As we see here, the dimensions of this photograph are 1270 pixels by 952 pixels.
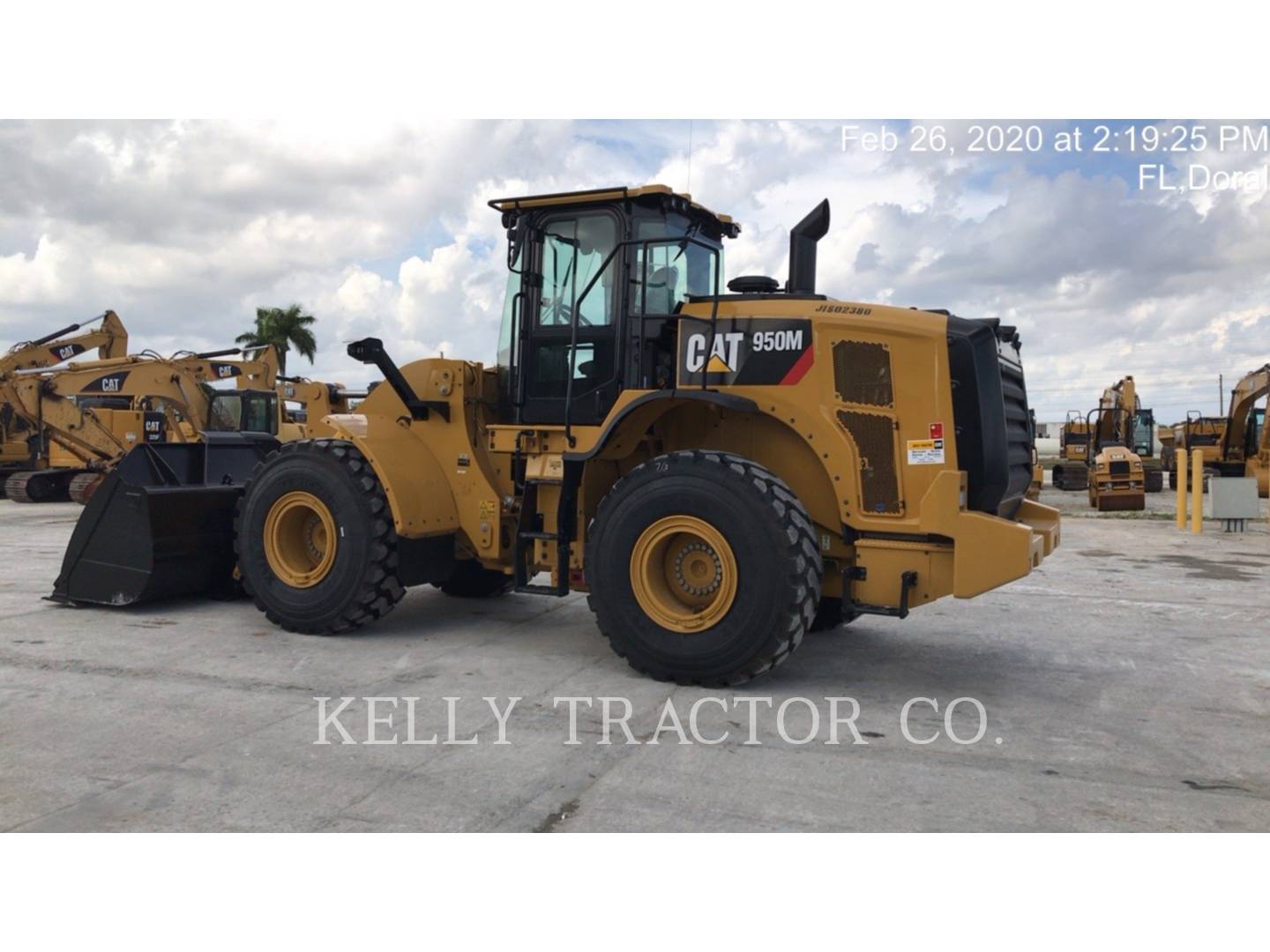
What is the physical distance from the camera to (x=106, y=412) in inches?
829

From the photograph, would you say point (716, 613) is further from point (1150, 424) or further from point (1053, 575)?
point (1150, 424)

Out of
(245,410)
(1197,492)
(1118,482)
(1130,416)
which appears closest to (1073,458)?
(1130,416)

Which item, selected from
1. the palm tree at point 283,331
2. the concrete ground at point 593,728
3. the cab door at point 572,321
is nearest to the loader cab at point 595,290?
the cab door at point 572,321

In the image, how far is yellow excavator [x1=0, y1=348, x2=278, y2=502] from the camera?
2084 cm

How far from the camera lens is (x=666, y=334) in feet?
21.7

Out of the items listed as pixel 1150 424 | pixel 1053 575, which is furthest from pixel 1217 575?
pixel 1150 424

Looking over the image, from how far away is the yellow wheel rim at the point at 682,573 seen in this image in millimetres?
5699

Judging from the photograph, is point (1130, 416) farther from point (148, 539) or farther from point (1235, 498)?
point (148, 539)

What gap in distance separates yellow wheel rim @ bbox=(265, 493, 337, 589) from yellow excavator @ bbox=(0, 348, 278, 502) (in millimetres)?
14208

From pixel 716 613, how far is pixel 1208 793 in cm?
246

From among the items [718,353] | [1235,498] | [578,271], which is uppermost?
[578,271]

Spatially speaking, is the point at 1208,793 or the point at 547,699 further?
the point at 547,699

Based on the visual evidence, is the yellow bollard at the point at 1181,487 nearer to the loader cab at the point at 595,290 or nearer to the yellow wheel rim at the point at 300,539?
the loader cab at the point at 595,290

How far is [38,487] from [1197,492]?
21254 mm
